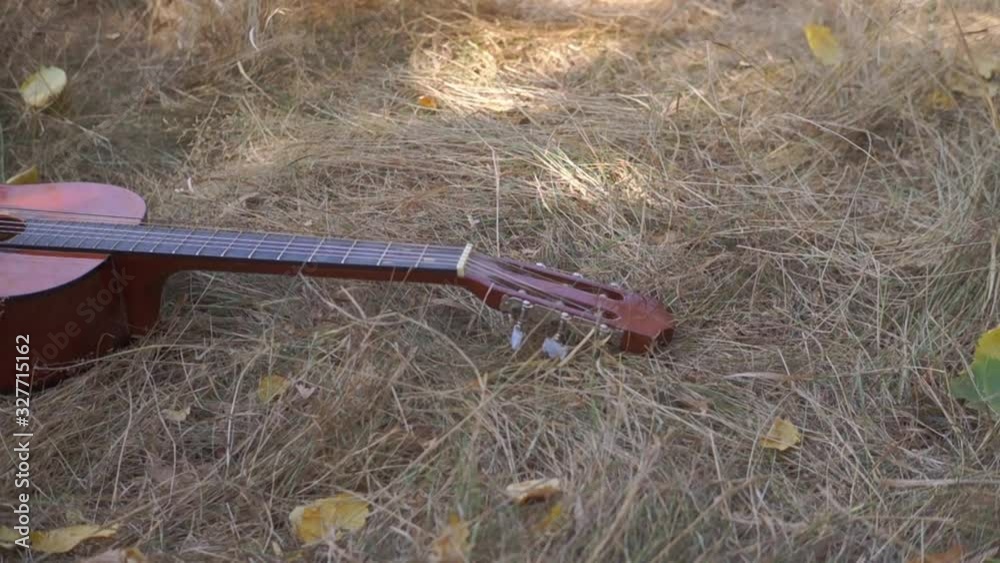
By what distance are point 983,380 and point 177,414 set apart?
52.0 inches

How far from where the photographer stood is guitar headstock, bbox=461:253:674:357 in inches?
61.9

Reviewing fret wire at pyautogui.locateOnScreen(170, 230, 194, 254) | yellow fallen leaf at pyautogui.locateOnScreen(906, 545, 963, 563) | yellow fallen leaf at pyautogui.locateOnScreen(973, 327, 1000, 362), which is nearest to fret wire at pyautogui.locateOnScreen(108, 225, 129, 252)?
fret wire at pyautogui.locateOnScreen(170, 230, 194, 254)

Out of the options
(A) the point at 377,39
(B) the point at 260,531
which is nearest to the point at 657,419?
(B) the point at 260,531

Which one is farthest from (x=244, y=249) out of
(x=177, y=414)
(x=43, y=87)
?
(x=43, y=87)

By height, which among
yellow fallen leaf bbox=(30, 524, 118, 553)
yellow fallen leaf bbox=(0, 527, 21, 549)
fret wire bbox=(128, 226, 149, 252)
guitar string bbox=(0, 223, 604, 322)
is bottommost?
yellow fallen leaf bbox=(30, 524, 118, 553)

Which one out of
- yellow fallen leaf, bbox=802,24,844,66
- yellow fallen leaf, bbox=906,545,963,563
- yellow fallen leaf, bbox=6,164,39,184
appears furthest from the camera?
yellow fallen leaf, bbox=802,24,844,66

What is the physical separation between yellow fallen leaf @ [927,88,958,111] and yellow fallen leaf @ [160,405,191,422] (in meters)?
1.75

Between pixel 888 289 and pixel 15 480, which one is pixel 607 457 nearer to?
pixel 888 289

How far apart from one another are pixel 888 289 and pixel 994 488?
1.52 feet

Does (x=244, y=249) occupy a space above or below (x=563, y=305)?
above

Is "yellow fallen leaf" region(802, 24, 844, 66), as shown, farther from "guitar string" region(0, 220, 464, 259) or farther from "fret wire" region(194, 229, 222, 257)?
"fret wire" region(194, 229, 222, 257)

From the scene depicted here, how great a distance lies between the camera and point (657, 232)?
1.96 m

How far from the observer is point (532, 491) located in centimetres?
135

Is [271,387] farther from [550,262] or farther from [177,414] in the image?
[550,262]
